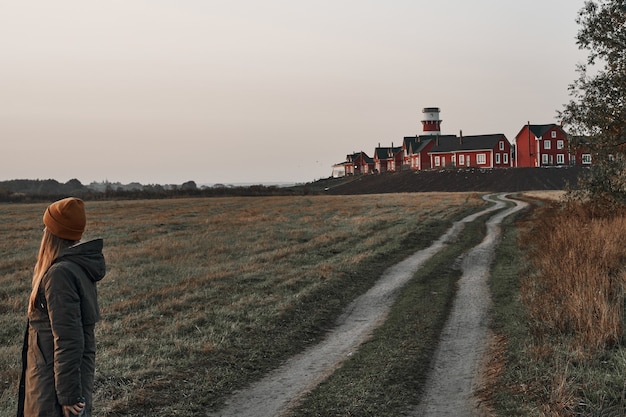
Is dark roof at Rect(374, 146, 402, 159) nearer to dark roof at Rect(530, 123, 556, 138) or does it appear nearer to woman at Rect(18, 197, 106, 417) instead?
dark roof at Rect(530, 123, 556, 138)

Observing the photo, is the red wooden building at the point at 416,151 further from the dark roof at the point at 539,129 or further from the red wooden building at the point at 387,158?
the dark roof at the point at 539,129

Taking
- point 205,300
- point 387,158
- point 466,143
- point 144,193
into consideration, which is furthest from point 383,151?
point 205,300

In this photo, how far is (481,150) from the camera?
9944 centimetres

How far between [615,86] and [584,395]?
63.9ft

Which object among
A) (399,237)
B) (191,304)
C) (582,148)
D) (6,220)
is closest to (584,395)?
(191,304)

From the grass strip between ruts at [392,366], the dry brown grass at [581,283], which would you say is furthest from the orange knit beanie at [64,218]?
the dry brown grass at [581,283]

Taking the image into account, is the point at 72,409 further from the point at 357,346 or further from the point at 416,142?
the point at 416,142

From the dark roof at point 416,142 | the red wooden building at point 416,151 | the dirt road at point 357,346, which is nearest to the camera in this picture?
the dirt road at point 357,346

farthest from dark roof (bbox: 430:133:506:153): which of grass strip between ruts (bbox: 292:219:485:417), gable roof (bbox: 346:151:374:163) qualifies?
grass strip between ruts (bbox: 292:219:485:417)

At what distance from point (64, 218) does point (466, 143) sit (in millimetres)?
103275

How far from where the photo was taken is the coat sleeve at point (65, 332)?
4.20m

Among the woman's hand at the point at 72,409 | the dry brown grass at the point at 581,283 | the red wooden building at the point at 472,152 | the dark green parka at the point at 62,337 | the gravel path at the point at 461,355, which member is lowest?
the gravel path at the point at 461,355

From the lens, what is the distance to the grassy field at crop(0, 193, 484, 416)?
330 inches

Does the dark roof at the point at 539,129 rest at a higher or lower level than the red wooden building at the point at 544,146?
higher
